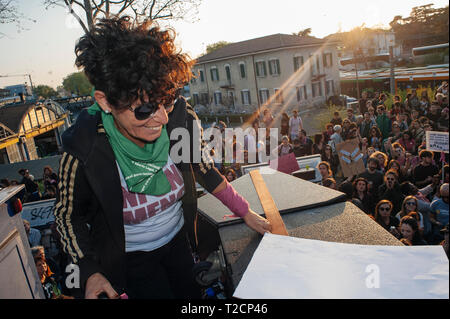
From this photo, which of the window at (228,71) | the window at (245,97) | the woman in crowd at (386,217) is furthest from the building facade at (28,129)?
the woman in crowd at (386,217)

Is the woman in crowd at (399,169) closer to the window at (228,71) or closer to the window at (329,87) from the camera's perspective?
the window at (329,87)

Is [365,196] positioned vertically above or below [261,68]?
below

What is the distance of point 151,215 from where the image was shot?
1773mm

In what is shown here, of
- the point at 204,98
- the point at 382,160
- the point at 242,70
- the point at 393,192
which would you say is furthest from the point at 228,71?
the point at 393,192

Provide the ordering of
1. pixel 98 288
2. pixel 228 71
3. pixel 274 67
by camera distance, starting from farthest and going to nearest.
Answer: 1. pixel 228 71
2. pixel 274 67
3. pixel 98 288

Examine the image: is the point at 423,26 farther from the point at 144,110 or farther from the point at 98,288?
the point at 98,288

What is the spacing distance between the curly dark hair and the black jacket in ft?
0.75

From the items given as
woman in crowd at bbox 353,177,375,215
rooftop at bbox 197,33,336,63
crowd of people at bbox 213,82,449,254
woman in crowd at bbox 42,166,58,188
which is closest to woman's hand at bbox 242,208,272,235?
crowd of people at bbox 213,82,449,254

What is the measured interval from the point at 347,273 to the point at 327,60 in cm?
3655

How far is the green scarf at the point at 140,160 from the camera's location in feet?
5.39

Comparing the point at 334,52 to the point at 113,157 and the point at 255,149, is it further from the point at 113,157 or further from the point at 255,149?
the point at 113,157

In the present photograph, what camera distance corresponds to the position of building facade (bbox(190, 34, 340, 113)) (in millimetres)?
32250

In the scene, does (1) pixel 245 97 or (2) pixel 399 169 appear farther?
(1) pixel 245 97

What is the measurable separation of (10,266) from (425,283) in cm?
201
